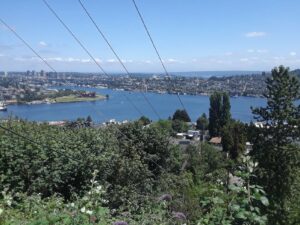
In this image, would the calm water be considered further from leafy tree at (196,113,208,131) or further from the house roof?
leafy tree at (196,113,208,131)

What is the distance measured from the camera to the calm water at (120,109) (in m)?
33.4

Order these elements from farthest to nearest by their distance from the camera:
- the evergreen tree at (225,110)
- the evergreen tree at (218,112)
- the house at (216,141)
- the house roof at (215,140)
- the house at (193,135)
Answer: the house at (193,135) < the evergreen tree at (218,112) < the evergreen tree at (225,110) < the house roof at (215,140) < the house at (216,141)

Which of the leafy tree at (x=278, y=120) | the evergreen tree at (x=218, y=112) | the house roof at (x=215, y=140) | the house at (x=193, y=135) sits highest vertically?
the leafy tree at (x=278, y=120)

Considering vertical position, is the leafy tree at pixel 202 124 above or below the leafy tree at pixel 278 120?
below

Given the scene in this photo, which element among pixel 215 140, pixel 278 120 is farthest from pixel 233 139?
pixel 278 120

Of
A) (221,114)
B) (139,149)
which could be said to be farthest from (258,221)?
(221,114)

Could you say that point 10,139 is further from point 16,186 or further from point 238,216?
point 238,216

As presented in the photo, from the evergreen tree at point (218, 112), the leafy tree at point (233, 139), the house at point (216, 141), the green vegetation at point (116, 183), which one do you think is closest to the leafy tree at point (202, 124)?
the evergreen tree at point (218, 112)

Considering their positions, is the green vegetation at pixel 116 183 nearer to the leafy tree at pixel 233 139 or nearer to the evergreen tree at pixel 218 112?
the leafy tree at pixel 233 139

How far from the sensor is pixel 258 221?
210 centimetres

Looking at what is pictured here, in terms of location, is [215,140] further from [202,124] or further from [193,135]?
[202,124]

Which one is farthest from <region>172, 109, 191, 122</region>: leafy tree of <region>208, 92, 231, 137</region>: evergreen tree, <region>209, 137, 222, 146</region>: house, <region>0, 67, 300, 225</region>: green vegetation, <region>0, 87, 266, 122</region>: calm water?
<region>0, 67, 300, 225</region>: green vegetation

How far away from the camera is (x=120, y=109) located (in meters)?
64.0

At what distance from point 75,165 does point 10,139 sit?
125 cm
